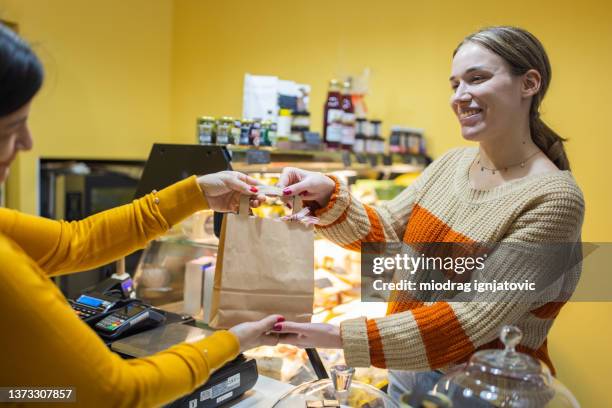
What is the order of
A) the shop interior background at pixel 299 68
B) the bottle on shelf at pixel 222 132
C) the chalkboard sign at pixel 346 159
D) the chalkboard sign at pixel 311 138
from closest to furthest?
the bottle on shelf at pixel 222 132 → the chalkboard sign at pixel 311 138 → the chalkboard sign at pixel 346 159 → the shop interior background at pixel 299 68

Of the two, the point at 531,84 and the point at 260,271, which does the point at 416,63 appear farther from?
the point at 260,271

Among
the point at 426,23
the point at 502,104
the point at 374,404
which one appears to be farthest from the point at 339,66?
the point at 374,404

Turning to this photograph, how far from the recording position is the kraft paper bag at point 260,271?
1.31 m

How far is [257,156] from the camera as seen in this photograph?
7.21 ft

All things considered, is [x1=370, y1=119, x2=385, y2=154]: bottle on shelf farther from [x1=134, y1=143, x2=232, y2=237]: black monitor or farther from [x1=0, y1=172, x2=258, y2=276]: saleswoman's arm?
[x1=0, y1=172, x2=258, y2=276]: saleswoman's arm

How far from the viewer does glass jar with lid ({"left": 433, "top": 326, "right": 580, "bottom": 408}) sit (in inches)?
35.8

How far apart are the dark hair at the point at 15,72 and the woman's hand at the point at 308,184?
2.41ft

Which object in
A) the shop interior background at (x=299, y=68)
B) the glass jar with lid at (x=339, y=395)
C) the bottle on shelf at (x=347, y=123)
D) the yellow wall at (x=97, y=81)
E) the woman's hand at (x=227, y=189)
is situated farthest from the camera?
the yellow wall at (x=97, y=81)

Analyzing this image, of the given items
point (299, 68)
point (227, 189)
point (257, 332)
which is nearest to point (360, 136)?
point (299, 68)

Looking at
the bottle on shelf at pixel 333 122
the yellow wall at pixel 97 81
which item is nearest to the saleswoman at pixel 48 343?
the bottle on shelf at pixel 333 122

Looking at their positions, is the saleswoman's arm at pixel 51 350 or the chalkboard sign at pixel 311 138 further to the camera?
the chalkboard sign at pixel 311 138

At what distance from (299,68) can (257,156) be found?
2362mm

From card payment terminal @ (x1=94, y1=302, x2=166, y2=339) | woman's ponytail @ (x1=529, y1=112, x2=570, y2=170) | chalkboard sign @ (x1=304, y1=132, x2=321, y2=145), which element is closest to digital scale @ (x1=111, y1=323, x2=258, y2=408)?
card payment terminal @ (x1=94, y1=302, x2=166, y2=339)

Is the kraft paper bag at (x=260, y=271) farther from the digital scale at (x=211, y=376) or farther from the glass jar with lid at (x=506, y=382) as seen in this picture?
the glass jar with lid at (x=506, y=382)
